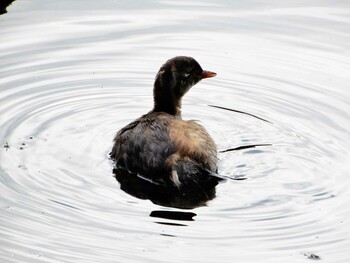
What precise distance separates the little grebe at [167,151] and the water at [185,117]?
0.24 meters

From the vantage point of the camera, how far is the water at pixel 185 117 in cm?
805

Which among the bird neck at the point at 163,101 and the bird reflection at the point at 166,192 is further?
the bird neck at the point at 163,101

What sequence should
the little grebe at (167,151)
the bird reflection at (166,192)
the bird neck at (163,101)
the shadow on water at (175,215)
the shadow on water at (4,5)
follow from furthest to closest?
the shadow on water at (4,5) < the bird neck at (163,101) < the little grebe at (167,151) < the bird reflection at (166,192) < the shadow on water at (175,215)

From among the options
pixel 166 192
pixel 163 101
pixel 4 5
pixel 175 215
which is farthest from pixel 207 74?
pixel 4 5

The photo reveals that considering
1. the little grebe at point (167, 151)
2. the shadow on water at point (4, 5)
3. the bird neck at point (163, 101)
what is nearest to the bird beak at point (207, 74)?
the bird neck at point (163, 101)

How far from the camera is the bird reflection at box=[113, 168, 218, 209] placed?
8.81 meters

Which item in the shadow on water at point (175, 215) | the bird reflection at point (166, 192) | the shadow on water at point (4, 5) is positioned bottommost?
the shadow on water at point (175, 215)

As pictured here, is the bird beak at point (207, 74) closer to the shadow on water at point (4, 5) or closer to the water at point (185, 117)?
the water at point (185, 117)

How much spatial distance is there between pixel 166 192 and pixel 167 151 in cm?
36

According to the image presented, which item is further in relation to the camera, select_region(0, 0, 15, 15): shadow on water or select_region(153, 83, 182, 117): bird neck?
select_region(0, 0, 15, 15): shadow on water

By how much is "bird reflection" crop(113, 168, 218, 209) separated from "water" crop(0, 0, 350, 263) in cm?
11

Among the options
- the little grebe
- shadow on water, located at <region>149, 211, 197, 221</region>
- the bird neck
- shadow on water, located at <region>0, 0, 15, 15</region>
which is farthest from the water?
the bird neck

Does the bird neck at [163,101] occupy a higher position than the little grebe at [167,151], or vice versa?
the bird neck at [163,101]

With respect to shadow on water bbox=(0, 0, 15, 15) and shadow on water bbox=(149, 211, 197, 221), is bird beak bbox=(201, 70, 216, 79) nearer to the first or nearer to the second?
shadow on water bbox=(149, 211, 197, 221)
